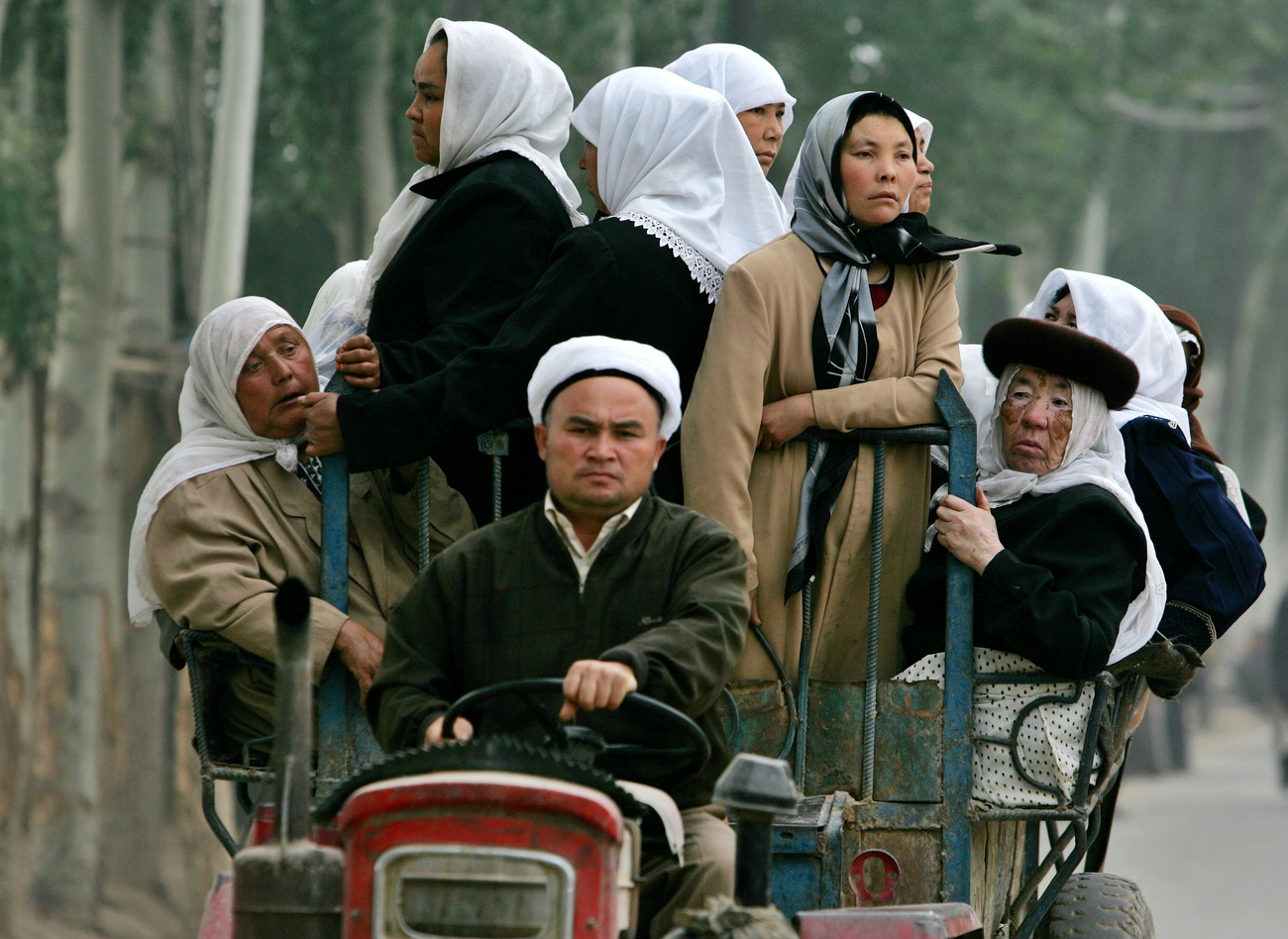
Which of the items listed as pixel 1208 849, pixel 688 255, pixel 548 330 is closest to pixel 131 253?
pixel 688 255

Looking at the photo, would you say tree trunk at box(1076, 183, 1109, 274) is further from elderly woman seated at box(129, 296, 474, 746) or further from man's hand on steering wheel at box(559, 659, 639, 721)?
man's hand on steering wheel at box(559, 659, 639, 721)

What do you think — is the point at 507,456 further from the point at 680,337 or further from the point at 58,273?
the point at 58,273

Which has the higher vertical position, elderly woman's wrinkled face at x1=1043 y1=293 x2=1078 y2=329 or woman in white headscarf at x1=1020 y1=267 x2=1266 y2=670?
elderly woman's wrinkled face at x1=1043 y1=293 x2=1078 y2=329

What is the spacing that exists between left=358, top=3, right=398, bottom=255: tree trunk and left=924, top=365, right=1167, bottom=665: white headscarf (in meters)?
9.54

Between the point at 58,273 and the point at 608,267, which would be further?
the point at 58,273

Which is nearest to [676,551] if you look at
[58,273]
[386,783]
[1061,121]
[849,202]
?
[386,783]

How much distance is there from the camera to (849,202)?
3.83 m

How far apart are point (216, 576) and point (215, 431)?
41 cm

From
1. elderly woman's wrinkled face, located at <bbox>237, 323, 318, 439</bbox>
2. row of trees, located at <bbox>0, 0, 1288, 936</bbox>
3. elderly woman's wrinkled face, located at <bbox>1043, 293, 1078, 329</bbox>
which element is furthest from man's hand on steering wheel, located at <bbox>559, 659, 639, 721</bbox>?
row of trees, located at <bbox>0, 0, 1288, 936</bbox>

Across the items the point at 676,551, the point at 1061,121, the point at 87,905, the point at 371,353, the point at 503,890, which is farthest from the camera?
the point at 1061,121

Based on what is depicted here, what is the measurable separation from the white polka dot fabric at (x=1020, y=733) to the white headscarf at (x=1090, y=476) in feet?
0.54

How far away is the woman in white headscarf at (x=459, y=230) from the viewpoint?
12.0 ft

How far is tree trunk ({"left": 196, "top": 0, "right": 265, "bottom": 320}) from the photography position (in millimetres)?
11641

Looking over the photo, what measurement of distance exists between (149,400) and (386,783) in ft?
32.5
